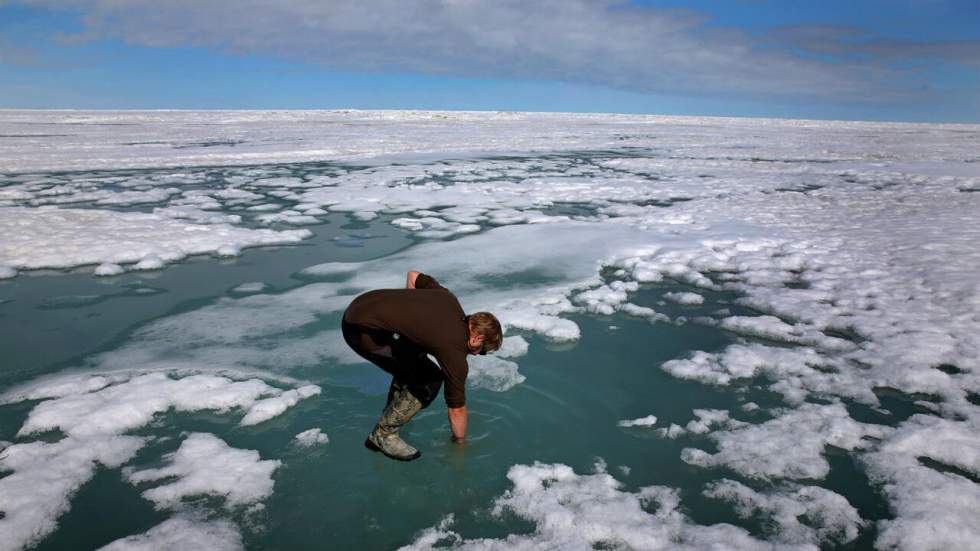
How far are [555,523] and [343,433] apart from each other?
1354 mm

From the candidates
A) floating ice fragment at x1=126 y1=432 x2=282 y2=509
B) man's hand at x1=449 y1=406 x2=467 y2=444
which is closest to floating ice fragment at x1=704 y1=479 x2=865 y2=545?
man's hand at x1=449 y1=406 x2=467 y2=444

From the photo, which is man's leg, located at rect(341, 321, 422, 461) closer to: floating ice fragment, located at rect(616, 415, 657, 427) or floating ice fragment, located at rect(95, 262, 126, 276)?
floating ice fragment, located at rect(616, 415, 657, 427)

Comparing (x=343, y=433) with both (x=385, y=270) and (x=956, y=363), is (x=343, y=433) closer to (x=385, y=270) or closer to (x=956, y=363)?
(x=385, y=270)

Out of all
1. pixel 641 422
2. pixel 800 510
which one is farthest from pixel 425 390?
pixel 800 510

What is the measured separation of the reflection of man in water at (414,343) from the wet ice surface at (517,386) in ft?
0.85

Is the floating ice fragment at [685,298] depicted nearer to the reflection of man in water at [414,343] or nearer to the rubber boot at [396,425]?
the reflection of man in water at [414,343]

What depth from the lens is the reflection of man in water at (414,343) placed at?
2693 mm

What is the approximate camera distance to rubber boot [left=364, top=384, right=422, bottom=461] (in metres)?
3.00

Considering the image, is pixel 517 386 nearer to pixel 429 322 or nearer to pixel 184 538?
pixel 429 322

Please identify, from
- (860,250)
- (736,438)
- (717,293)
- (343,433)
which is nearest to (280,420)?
(343,433)

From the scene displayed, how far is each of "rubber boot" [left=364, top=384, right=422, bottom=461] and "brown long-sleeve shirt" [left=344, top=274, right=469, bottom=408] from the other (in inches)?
11.7

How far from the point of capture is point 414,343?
2809mm

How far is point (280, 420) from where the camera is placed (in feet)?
11.3

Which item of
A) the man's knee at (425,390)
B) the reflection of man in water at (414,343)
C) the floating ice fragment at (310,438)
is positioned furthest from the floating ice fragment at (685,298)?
the floating ice fragment at (310,438)
